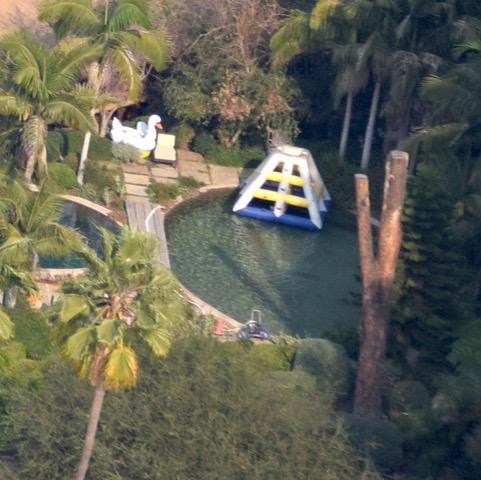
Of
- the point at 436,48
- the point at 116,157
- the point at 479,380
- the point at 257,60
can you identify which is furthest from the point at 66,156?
the point at 479,380

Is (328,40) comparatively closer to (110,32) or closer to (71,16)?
(110,32)

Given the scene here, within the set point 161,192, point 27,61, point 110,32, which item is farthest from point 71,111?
point 161,192

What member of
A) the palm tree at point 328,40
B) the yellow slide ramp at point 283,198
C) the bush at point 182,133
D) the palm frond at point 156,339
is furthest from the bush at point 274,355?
the bush at point 182,133

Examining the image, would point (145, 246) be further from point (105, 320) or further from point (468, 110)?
point (468, 110)

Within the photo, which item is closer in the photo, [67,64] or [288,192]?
[67,64]

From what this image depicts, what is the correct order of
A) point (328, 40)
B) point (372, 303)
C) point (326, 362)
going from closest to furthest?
point (372, 303)
point (326, 362)
point (328, 40)

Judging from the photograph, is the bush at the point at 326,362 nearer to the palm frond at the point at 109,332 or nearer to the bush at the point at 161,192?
the palm frond at the point at 109,332
